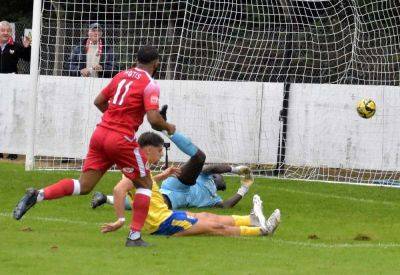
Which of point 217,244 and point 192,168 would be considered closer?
point 217,244

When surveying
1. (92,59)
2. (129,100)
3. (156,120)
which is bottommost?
(156,120)

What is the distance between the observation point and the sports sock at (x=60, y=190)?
34.3 feet

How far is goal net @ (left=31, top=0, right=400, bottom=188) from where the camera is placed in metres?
18.8

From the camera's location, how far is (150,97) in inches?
401

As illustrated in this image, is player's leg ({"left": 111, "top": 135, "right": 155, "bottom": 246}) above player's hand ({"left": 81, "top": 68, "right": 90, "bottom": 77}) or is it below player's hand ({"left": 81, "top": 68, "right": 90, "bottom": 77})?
below

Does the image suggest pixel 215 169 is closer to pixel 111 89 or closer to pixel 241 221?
pixel 241 221

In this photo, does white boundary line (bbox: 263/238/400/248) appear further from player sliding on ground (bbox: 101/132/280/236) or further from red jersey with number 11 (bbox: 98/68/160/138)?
red jersey with number 11 (bbox: 98/68/160/138)

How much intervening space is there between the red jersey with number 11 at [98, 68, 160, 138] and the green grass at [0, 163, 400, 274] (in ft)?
3.55

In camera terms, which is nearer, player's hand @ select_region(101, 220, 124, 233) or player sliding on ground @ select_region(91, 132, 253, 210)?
player's hand @ select_region(101, 220, 124, 233)

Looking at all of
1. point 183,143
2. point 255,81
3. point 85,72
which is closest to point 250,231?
point 183,143

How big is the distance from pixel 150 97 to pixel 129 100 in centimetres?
23

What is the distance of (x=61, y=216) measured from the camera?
43.1 feet

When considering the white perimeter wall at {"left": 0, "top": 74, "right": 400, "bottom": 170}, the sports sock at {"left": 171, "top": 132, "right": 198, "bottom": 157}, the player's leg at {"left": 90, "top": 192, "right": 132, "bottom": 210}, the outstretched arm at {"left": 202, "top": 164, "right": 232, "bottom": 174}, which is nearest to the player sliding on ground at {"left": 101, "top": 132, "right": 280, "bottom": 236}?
the sports sock at {"left": 171, "top": 132, "right": 198, "bottom": 157}

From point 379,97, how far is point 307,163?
159 cm
